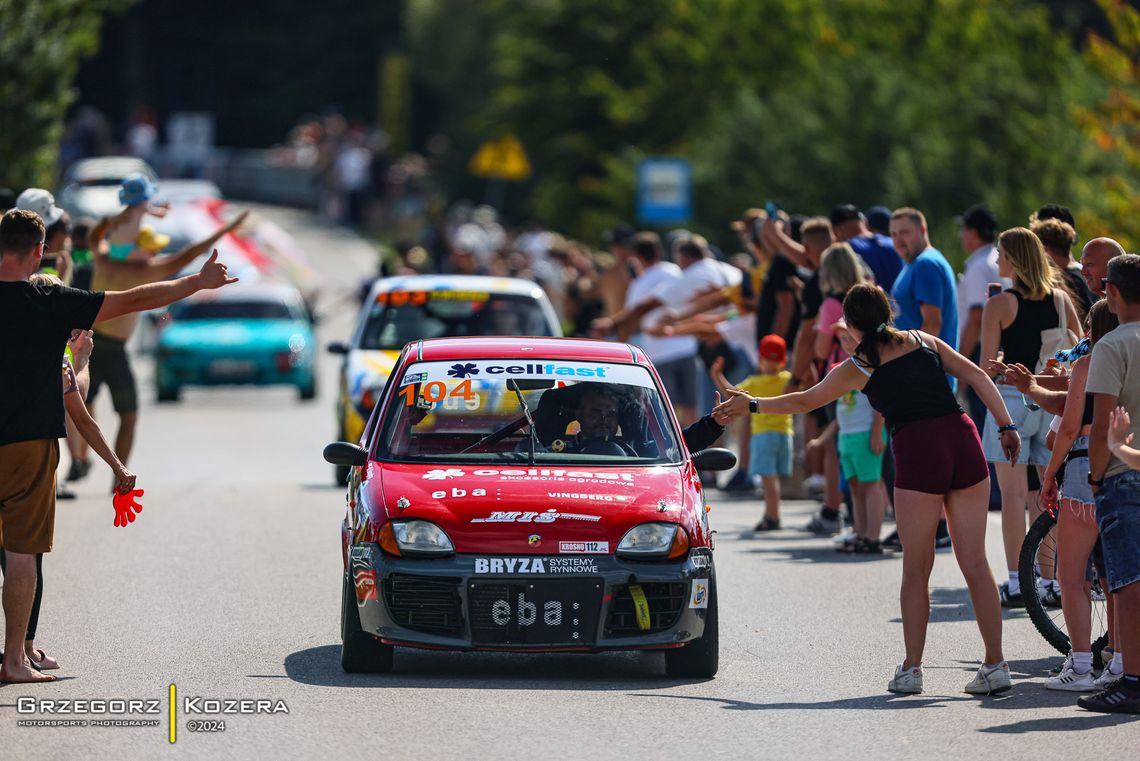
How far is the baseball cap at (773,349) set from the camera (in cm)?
1488

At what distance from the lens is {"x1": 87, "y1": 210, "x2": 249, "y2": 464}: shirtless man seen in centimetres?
1549

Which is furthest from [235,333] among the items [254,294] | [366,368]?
[366,368]

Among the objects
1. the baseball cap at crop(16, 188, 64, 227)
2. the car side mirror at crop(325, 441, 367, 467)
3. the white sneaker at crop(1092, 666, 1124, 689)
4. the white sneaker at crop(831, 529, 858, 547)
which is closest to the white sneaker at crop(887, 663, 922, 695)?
the white sneaker at crop(1092, 666, 1124, 689)

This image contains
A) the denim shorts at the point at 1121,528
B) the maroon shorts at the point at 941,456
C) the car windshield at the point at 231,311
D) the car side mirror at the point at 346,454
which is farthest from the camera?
the car windshield at the point at 231,311

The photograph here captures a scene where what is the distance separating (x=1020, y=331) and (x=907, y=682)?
2684 millimetres

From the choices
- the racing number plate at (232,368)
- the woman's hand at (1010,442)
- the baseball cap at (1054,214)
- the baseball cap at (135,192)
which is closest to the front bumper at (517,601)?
the woman's hand at (1010,442)

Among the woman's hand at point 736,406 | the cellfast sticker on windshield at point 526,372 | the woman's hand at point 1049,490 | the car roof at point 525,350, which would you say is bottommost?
the woman's hand at point 1049,490

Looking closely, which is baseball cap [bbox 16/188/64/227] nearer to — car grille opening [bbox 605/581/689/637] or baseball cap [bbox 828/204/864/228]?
car grille opening [bbox 605/581/689/637]

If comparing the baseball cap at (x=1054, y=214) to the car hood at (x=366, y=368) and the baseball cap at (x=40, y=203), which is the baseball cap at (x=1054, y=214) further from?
the car hood at (x=366, y=368)

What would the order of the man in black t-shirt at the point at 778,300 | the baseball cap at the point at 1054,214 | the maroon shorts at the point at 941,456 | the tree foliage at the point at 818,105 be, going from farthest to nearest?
the tree foliage at the point at 818,105 → the man in black t-shirt at the point at 778,300 → the baseball cap at the point at 1054,214 → the maroon shorts at the point at 941,456

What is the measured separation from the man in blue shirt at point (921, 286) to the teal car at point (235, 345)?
15.8 metres

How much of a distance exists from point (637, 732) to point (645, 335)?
36.2ft

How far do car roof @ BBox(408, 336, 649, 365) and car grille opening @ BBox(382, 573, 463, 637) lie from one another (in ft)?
5.52

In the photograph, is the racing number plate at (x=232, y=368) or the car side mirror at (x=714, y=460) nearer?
the car side mirror at (x=714, y=460)
